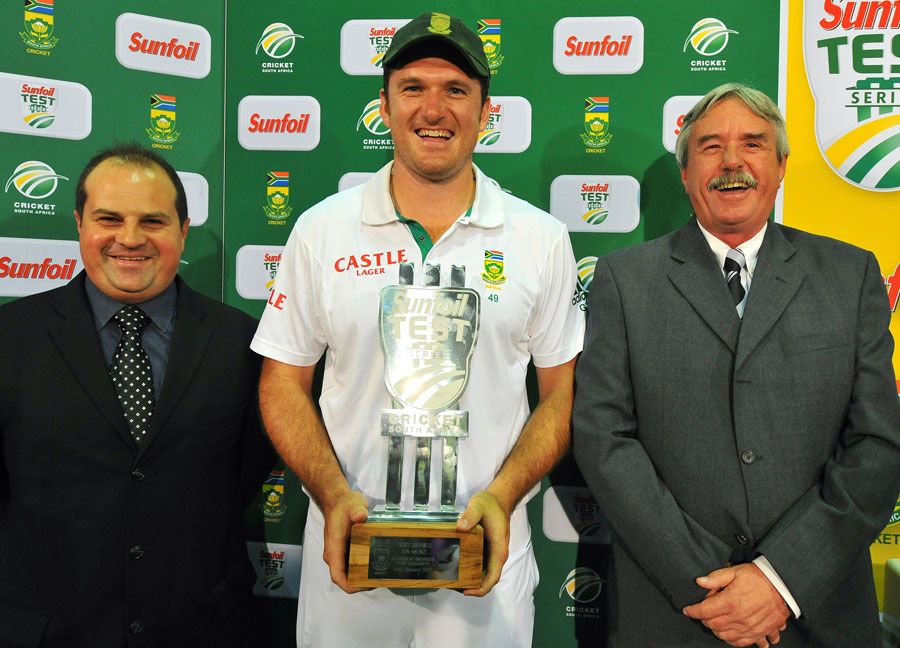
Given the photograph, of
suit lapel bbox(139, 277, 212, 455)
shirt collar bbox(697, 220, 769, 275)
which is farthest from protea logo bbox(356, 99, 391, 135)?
shirt collar bbox(697, 220, 769, 275)

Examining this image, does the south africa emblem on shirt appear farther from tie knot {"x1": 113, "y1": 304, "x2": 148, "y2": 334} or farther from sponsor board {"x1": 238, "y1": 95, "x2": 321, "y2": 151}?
sponsor board {"x1": 238, "y1": 95, "x2": 321, "y2": 151}

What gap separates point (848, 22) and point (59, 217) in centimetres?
269

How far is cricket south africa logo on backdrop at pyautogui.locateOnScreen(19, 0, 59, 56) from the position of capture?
8.46ft

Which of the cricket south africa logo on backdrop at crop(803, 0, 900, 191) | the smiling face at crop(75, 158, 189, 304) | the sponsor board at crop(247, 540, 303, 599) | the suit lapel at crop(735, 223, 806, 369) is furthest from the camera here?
the sponsor board at crop(247, 540, 303, 599)

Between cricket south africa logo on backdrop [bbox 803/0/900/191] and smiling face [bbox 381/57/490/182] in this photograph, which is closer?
smiling face [bbox 381/57/490/182]

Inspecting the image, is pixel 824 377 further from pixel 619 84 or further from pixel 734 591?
pixel 619 84

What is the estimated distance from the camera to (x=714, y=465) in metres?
1.79

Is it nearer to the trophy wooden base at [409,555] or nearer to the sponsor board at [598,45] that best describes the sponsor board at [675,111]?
the sponsor board at [598,45]

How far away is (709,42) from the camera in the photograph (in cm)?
254

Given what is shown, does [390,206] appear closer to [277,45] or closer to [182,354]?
[182,354]

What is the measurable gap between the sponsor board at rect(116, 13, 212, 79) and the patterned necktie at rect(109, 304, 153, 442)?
1093mm

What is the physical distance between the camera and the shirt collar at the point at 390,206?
199 cm

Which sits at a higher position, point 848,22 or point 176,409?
point 848,22

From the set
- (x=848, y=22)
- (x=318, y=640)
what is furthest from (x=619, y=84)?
(x=318, y=640)
